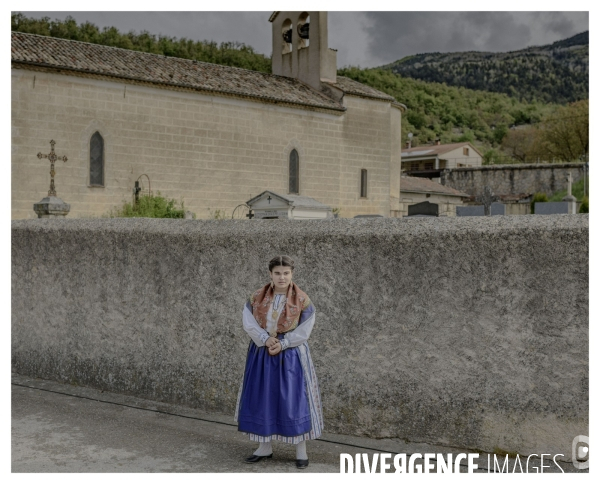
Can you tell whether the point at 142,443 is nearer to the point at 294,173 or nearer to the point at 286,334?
the point at 286,334

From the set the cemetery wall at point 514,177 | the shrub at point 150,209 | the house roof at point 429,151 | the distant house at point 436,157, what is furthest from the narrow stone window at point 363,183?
the house roof at point 429,151

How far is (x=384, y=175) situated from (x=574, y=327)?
25.4 m

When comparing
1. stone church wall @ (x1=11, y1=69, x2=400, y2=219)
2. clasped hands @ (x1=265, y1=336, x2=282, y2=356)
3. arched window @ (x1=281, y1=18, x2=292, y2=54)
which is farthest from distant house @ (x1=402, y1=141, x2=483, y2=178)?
clasped hands @ (x1=265, y1=336, x2=282, y2=356)

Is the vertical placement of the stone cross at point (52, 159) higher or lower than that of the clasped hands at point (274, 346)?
higher

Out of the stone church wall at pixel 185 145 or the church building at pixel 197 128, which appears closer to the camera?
the stone church wall at pixel 185 145

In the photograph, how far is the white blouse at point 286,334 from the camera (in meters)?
4.38

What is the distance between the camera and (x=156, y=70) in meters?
23.5

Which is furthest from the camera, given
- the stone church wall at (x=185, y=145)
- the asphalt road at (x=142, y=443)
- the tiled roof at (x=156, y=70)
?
the tiled roof at (x=156, y=70)

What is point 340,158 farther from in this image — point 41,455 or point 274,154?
point 41,455

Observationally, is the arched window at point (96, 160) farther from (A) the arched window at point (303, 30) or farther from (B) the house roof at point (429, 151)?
(B) the house roof at point (429, 151)

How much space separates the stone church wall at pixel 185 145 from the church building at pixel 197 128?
4 cm

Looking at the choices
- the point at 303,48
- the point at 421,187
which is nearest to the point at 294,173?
the point at 303,48

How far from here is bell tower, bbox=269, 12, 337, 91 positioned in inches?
1126

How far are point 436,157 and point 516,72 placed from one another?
59800 mm
